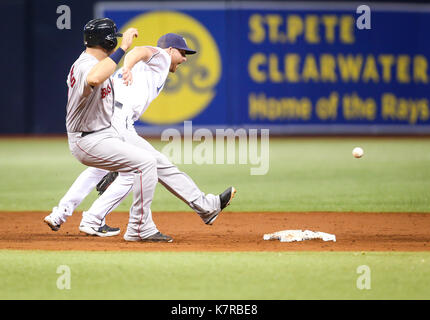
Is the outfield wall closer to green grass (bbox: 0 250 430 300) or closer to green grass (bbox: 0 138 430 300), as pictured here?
green grass (bbox: 0 138 430 300)

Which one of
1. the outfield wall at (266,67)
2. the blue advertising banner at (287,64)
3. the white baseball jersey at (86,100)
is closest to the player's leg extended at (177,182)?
the white baseball jersey at (86,100)

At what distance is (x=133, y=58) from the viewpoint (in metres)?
6.36

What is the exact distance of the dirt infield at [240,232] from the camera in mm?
6395

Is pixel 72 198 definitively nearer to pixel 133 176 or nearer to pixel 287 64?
pixel 133 176

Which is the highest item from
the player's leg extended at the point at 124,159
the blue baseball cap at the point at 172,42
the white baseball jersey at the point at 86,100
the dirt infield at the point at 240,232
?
the blue baseball cap at the point at 172,42

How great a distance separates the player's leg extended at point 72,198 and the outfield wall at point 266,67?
14154 mm

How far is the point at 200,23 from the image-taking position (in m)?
21.5

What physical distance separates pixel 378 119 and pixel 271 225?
1460cm

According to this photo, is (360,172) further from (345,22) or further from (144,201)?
(345,22)

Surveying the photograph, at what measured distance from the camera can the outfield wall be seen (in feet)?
69.8

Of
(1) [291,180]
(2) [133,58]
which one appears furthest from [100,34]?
(1) [291,180]

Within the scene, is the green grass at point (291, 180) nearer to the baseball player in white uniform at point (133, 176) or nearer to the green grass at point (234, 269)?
the green grass at point (234, 269)

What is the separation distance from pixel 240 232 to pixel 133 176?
1.17m

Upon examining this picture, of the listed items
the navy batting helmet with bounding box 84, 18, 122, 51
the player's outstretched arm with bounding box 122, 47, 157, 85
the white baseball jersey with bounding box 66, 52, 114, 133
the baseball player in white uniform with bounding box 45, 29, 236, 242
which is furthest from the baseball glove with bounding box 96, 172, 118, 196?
the navy batting helmet with bounding box 84, 18, 122, 51
